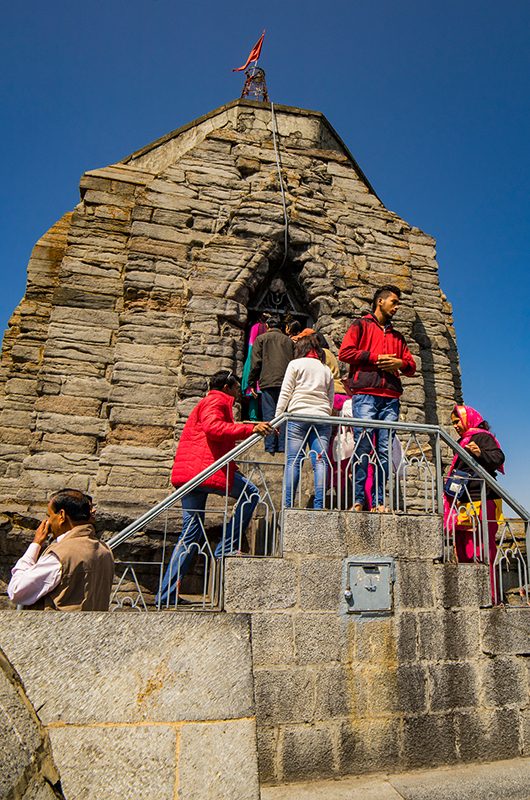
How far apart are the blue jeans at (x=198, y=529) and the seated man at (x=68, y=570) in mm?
1131

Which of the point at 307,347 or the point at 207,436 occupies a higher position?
the point at 307,347

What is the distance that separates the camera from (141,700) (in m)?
2.17

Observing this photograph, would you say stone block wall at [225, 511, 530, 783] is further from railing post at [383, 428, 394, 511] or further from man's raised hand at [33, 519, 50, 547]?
man's raised hand at [33, 519, 50, 547]

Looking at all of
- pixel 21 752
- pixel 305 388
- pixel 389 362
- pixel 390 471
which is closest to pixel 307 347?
pixel 305 388

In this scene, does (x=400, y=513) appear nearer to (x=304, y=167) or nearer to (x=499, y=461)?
(x=499, y=461)

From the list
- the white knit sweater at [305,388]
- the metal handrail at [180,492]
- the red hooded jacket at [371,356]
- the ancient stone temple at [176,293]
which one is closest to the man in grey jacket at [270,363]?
the ancient stone temple at [176,293]

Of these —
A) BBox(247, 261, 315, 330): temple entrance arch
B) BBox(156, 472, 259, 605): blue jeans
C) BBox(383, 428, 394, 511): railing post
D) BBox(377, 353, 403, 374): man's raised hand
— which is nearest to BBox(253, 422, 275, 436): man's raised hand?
BBox(156, 472, 259, 605): blue jeans

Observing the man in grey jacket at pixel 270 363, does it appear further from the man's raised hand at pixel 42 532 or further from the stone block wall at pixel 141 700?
the stone block wall at pixel 141 700

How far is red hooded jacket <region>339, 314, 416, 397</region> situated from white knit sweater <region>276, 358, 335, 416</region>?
0.27 m

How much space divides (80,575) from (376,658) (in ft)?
7.54

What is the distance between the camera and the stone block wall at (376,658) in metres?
3.90

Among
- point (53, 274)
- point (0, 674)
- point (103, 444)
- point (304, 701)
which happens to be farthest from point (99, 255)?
point (0, 674)

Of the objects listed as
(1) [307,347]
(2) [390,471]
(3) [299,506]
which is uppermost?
(1) [307,347]

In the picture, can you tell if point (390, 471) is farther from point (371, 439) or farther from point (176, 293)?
point (176, 293)
